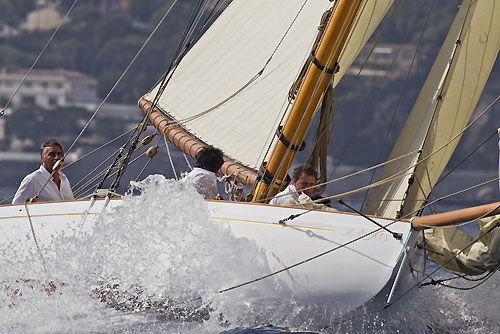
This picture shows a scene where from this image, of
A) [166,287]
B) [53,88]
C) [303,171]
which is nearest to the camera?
[166,287]

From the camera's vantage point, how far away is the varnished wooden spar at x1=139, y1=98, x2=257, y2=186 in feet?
19.4

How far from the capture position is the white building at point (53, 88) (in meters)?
54.1

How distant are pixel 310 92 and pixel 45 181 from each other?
4.77 feet

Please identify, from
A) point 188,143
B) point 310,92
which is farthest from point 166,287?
point 188,143

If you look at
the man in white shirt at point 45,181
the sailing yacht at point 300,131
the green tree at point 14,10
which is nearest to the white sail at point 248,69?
the sailing yacht at point 300,131

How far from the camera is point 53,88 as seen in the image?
56375 millimetres

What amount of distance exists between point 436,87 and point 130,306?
2.04 meters

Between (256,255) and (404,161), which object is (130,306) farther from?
(404,161)

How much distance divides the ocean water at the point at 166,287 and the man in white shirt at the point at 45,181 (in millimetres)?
689

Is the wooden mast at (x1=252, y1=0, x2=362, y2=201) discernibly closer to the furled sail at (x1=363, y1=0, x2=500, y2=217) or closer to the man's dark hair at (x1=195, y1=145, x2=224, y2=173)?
the man's dark hair at (x1=195, y1=145, x2=224, y2=173)

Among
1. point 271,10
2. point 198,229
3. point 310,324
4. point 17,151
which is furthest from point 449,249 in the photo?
point 17,151

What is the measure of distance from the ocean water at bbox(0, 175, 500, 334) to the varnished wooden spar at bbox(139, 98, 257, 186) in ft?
4.44

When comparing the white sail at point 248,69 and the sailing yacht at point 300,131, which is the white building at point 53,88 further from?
the sailing yacht at point 300,131

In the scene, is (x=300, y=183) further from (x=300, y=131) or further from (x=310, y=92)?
(x=310, y=92)
